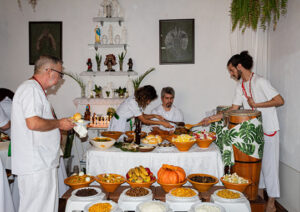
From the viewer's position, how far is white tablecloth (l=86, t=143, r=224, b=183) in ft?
9.35

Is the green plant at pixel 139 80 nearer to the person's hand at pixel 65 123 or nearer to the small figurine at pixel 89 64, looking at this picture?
the small figurine at pixel 89 64

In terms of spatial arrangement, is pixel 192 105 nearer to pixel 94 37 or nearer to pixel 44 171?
pixel 94 37

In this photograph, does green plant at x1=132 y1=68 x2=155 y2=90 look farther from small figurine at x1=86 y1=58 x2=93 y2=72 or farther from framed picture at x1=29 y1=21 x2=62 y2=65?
framed picture at x1=29 y1=21 x2=62 y2=65

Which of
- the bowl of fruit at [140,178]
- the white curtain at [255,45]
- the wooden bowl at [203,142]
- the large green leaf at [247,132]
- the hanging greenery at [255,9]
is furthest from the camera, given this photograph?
the white curtain at [255,45]

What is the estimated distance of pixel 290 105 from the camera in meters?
3.55

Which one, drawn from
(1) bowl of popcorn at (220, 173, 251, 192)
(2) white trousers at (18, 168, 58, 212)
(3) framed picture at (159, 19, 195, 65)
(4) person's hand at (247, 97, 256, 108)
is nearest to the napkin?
(2) white trousers at (18, 168, 58, 212)

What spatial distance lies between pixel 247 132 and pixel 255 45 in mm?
2490

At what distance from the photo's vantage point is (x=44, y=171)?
2.30 meters

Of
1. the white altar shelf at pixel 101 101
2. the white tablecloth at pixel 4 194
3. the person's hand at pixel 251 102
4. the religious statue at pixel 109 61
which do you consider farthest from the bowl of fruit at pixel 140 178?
the religious statue at pixel 109 61

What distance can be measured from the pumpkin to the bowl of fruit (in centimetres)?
10

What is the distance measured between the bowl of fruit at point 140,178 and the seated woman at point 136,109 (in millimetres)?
1320

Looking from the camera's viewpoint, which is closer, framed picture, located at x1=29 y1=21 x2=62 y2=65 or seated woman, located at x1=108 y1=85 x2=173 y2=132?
seated woman, located at x1=108 y1=85 x2=173 y2=132

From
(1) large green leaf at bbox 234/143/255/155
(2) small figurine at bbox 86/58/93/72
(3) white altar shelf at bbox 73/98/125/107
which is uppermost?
(2) small figurine at bbox 86/58/93/72

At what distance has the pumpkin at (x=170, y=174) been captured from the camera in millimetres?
2553
